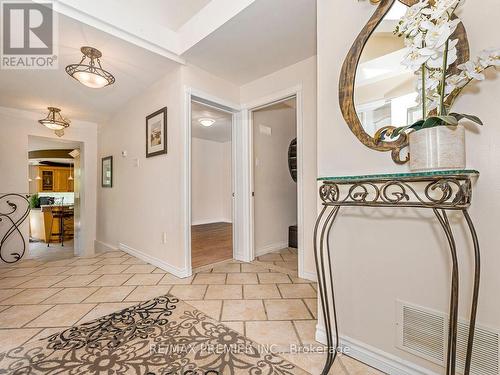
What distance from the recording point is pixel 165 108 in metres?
2.79

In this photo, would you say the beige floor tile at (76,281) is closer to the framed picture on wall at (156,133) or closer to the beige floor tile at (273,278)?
the framed picture on wall at (156,133)

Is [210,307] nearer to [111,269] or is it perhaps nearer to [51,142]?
A: [111,269]

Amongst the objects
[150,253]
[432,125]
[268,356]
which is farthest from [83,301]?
[432,125]

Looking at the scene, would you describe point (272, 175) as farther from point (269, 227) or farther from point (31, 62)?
point (31, 62)

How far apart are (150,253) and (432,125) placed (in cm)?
318

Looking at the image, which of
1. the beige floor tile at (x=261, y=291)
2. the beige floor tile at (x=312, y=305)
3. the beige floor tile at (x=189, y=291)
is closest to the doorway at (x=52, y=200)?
the beige floor tile at (x=189, y=291)

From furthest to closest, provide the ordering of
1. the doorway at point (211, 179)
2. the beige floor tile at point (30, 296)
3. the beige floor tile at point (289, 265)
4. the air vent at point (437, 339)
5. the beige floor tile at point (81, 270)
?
the doorway at point (211, 179), the beige floor tile at point (289, 265), the beige floor tile at point (81, 270), the beige floor tile at point (30, 296), the air vent at point (437, 339)

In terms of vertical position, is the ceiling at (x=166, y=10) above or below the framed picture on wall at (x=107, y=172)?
above

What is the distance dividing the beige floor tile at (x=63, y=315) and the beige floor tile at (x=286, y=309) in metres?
1.48

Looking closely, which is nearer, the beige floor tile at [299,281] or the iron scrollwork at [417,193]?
the iron scrollwork at [417,193]

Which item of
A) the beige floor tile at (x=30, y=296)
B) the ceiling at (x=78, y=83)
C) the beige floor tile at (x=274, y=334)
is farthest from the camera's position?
the ceiling at (x=78, y=83)

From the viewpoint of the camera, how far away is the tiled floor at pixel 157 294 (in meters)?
1.57

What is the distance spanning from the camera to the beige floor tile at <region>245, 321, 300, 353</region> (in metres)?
1.45

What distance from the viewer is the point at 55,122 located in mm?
3455
